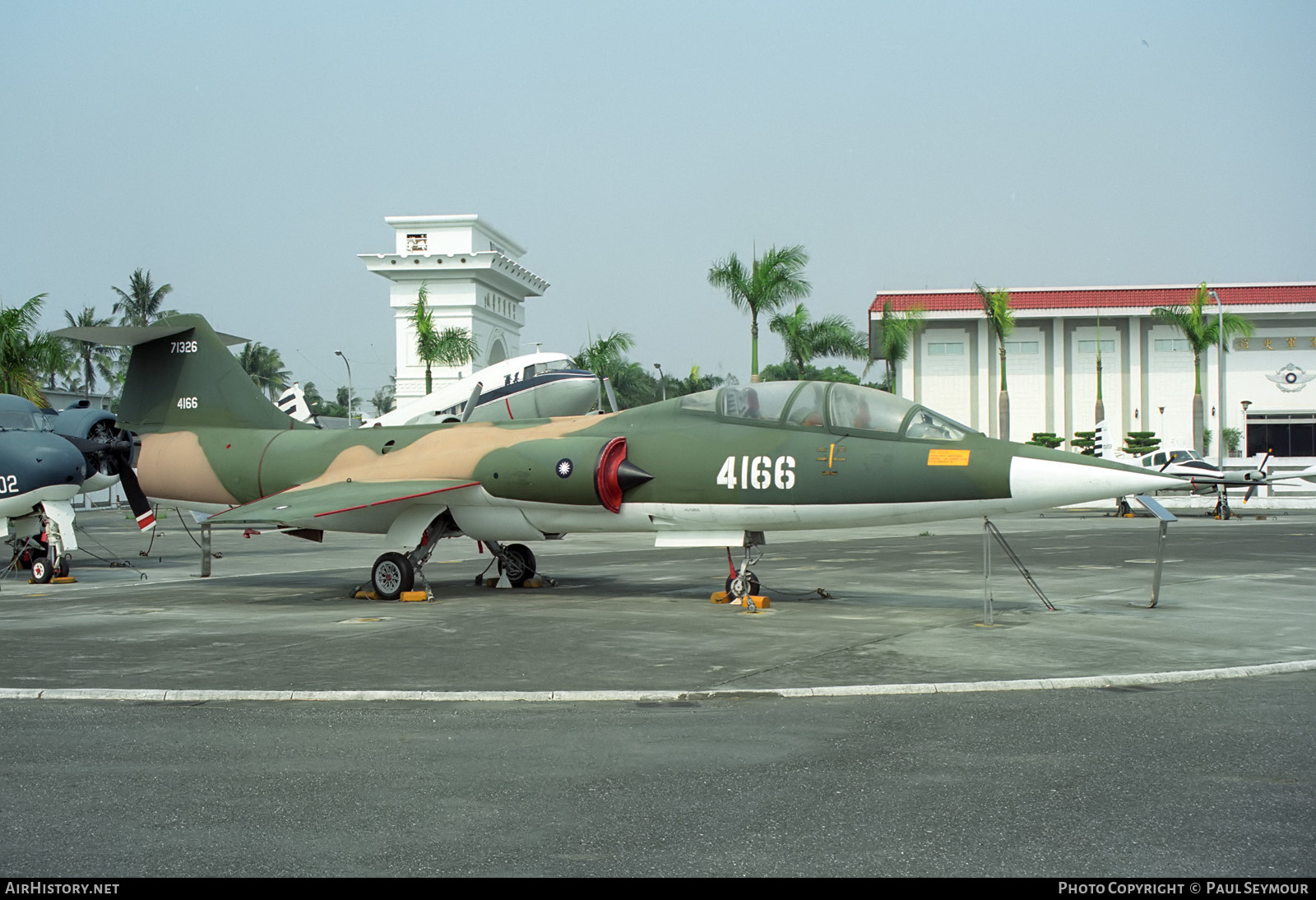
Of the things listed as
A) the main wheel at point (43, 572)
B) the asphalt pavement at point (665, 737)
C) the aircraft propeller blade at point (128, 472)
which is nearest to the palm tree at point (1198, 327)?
the asphalt pavement at point (665, 737)

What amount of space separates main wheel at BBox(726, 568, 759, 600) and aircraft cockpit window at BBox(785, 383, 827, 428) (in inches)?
79.7

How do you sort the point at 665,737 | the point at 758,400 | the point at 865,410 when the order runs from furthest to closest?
1. the point at 758,400
2. the point at 865,410
3. the point at 665,737

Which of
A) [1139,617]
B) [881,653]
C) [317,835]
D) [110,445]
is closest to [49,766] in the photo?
[317,835]

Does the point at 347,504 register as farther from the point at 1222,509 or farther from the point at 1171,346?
the point at 1171,346

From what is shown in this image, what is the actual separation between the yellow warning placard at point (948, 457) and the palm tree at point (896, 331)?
56.6 meters

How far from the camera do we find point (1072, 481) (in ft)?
37.2

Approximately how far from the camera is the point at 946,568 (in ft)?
62.6

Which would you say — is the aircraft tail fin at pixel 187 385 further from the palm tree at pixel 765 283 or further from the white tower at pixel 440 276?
the white tower at pixel 440 276

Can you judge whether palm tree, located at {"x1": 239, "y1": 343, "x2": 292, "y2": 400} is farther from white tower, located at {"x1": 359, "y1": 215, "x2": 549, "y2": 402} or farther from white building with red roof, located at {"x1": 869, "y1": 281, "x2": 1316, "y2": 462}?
white building with red roof, located at {"x1": 869, "y1": 281, "x2": 1316, "y2": 462}

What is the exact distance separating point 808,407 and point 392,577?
20.2 feet

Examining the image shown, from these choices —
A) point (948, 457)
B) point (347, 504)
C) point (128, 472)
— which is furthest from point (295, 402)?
point (948, 457)

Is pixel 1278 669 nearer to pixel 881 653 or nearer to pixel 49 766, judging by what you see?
pixel 881 653

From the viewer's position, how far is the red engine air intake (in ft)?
45.5

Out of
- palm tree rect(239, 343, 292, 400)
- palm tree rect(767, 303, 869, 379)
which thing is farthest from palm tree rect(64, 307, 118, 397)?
palm tree rect(767, 303, 869, 379)
